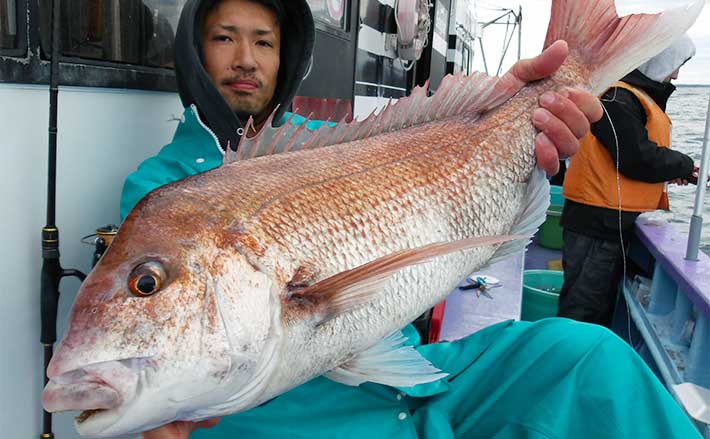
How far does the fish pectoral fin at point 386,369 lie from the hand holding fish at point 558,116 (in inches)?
28.9

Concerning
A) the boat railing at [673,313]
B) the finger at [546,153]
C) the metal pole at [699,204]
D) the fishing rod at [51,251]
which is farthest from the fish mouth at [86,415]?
the metal pole at [699,204]

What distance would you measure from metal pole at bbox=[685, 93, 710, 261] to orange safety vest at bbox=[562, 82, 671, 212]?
48cm

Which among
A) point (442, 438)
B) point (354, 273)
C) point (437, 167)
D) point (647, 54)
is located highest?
point (647, 54)

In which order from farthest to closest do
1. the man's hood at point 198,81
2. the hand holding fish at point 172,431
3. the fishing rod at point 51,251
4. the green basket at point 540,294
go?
the green basket at point 540,294
the man's hood at point 198,81
the fishing rod at point 51,251
the hand holding fish at point 172,431

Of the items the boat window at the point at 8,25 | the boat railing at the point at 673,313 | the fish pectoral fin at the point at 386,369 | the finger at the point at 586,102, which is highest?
the boat window at the point at 8,25

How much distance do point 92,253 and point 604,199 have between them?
9.95ft

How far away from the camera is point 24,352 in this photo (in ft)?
5.53

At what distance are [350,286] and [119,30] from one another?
55.6 inches

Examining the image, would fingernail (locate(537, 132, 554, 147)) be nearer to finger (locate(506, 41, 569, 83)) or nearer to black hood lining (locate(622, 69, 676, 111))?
finger (locate(506, 41, 569, 83))

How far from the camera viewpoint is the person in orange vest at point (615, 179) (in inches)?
135

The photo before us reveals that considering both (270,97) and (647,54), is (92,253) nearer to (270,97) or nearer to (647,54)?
(270,97)

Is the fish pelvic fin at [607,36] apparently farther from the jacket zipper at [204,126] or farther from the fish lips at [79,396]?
the fish lips at [79,396]

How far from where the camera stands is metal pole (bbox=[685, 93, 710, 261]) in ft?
9.84

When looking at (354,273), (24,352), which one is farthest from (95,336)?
(24,352)
